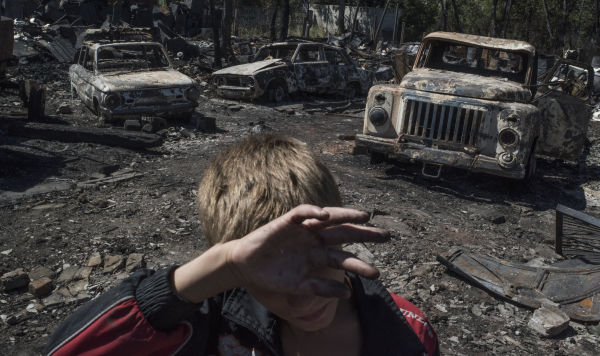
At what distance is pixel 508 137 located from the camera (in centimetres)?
593

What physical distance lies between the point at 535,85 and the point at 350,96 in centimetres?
739

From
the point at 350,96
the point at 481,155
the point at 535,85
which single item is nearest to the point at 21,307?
the point at 481,155

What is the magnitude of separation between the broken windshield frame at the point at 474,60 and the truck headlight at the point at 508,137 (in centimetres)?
143

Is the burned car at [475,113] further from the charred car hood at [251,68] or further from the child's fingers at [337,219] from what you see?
the child's fingers at [337,219]

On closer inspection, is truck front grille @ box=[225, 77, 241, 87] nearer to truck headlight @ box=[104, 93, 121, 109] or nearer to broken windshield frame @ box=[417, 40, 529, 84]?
truck headlight @ box=[104, 93, 121, 109]

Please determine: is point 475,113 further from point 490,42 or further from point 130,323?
point 130,323

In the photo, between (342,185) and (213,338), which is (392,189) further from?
(213,338)

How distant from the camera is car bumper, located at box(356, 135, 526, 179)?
19.4ft

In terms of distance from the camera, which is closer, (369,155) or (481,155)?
(481,155)

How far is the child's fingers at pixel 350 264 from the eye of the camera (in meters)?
0.78

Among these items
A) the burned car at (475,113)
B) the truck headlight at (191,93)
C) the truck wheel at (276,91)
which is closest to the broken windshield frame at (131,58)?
the truck headlight at (191,93)

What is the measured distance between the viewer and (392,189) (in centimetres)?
620

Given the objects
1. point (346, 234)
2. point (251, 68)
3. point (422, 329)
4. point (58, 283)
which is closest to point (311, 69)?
point (251, 68)

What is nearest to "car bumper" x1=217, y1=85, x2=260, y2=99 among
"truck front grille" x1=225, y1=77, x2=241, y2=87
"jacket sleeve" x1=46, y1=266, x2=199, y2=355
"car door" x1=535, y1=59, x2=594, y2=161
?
"truck front grille" x1=225, y1=77, x2=241, y2=87
